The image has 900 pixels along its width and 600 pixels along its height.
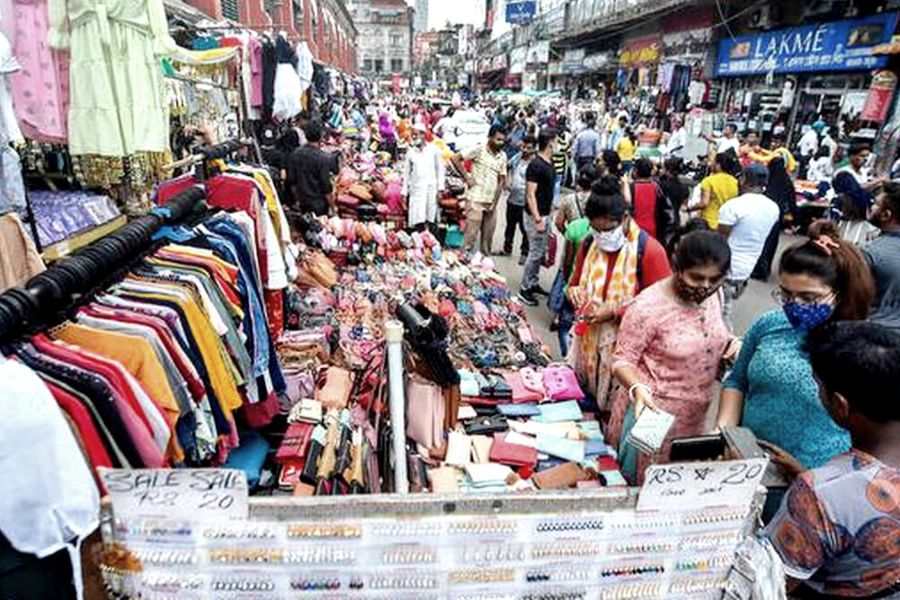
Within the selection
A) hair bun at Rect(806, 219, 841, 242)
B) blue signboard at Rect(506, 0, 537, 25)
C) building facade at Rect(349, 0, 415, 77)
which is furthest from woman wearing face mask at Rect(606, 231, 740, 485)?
building facade at Rect(349, 0, 415, 77)

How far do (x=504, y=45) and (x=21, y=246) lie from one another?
51.8m

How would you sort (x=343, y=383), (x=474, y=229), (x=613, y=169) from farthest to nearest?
(x=474, y=229), (x=613, y=169), (x=343, y=383)

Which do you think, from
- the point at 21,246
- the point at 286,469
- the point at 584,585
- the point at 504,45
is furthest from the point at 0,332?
the point at 504,45

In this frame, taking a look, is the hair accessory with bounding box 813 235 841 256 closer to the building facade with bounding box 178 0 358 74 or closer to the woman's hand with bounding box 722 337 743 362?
the woman's hand with bounding box 722 337 743 362

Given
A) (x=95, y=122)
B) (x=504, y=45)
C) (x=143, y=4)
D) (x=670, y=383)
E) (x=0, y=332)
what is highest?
(x=504, y=45)

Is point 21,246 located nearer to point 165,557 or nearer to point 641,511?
point 165,557

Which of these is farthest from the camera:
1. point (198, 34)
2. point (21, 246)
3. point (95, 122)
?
point (198, 34)

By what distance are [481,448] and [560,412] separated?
0.67m

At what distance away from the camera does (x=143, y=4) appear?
9.74ft

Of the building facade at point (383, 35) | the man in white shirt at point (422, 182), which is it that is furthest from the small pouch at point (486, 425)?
the building facade at point (383, 35)

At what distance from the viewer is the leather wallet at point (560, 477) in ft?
7.91

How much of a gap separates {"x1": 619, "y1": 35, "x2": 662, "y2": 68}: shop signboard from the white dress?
16.1 meters

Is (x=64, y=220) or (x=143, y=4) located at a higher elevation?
(x=143, y=4)

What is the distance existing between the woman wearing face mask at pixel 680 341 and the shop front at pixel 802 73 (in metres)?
11.3
